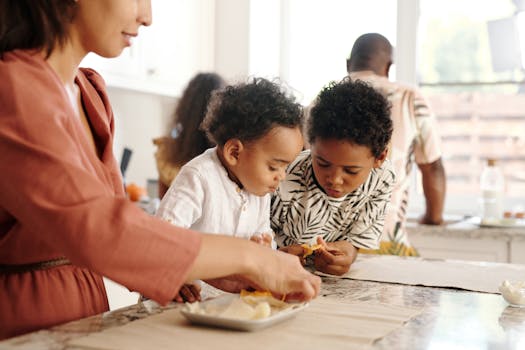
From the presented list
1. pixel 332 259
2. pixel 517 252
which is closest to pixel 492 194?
pixel 517 252

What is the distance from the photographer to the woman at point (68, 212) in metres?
0.91

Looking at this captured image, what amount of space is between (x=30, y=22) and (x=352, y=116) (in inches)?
31.4

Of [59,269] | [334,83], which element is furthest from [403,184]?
[59,269]

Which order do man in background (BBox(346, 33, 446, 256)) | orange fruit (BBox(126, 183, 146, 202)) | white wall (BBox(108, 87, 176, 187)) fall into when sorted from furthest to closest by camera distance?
white wall (BBox(108, 87, 176, 187)) → orange fruit (BBox(126, 183, 146, 202)) → man in background (BBox(346, 33, 446, 256))

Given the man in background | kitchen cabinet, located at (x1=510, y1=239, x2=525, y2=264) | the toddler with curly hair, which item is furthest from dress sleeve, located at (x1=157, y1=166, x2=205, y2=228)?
kitchen cabinet, located at (x1=510, y1=239, x2=525, y2=264)

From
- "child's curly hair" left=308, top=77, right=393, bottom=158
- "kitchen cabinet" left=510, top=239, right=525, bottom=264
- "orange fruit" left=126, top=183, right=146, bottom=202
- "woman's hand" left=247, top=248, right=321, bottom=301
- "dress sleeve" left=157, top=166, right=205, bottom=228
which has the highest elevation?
"child's curly hair" left=308, top=77, right=393, bottom=158

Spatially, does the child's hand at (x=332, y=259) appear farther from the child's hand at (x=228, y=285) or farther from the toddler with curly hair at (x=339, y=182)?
the child's hand at (x=228, y=285)

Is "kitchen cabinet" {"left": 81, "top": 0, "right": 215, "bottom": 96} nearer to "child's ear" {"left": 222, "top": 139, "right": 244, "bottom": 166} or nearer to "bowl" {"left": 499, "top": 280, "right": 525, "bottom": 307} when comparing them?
"child's ear" {"left": 222, "top": 139, "right": 244, "bottom": 166}

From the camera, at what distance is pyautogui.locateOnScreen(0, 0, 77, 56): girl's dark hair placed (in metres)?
1.05

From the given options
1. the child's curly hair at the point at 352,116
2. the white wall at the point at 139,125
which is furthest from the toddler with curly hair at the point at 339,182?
the white wall at the point at 139,125

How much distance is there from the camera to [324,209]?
5.56 feet

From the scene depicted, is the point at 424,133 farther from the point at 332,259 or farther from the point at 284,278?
the point at 284,278

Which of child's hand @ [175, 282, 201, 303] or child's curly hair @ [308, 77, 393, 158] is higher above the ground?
child's curly hair @ [308, 77, 393, 158]

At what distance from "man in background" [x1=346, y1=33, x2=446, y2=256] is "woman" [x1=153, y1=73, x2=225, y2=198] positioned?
571 millimetres
